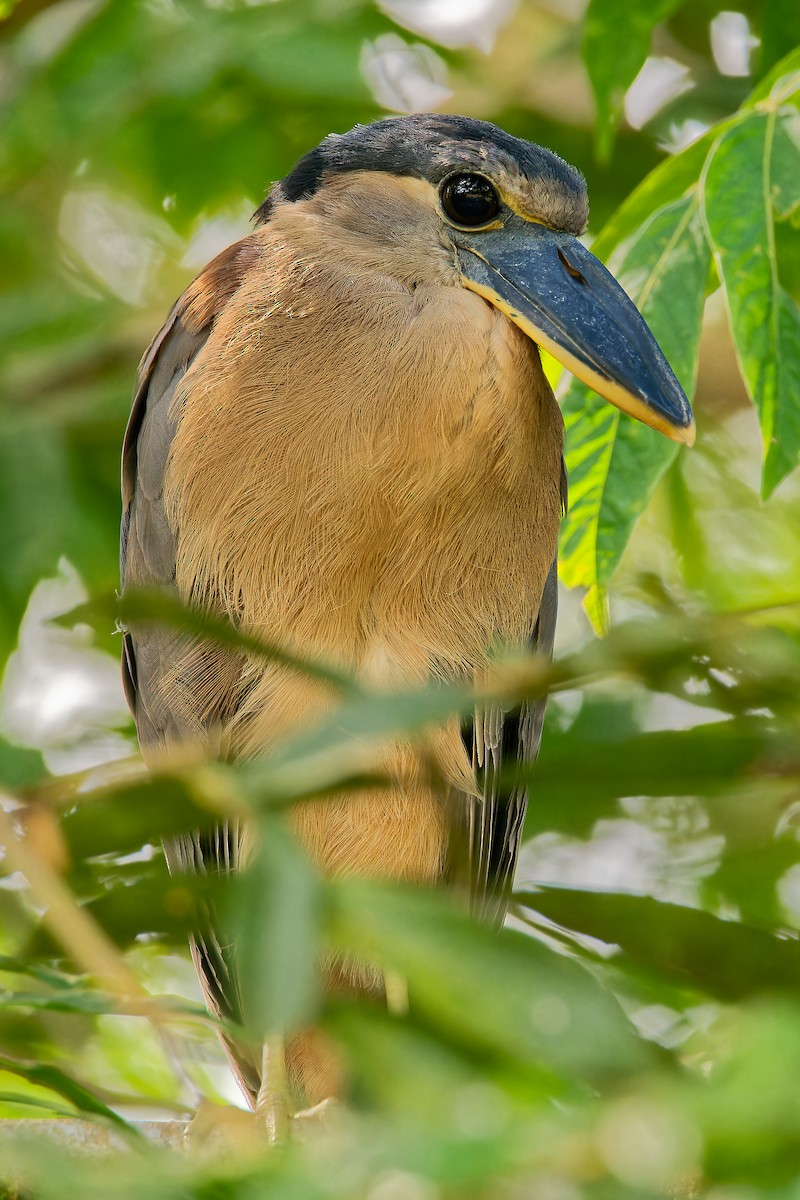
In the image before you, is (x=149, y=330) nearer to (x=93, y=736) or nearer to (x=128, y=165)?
(x=128, y=165)

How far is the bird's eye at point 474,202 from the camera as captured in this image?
2.16 metres

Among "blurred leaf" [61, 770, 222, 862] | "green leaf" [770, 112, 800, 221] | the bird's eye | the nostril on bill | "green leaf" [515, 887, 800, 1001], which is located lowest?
A: "green leaf" [515, 887, 800, 1001]

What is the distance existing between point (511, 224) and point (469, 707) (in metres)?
1.19

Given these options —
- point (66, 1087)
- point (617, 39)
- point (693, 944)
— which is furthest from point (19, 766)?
point (617, 39)

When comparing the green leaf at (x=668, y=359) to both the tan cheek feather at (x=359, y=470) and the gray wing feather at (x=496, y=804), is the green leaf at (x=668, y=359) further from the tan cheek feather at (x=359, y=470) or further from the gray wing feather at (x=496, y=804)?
the gray wing feather at (x=496, y=804)

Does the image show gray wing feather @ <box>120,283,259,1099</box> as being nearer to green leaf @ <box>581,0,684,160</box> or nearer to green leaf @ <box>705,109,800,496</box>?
green leaf @ <box>581,0,684,160</box>

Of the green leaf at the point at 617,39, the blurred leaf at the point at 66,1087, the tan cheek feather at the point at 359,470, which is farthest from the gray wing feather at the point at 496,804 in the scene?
the blurred leaf at the point at 66,1087

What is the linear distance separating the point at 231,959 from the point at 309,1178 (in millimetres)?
1767

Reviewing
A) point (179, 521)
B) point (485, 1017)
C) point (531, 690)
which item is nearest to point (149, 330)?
point (179, 521)

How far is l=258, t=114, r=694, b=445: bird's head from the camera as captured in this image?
194 cm

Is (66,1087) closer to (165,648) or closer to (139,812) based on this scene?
(139,812)

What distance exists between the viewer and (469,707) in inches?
46.8

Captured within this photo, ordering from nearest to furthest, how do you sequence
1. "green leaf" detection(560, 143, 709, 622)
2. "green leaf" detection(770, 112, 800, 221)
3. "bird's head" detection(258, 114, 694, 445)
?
"green leaf" detection(770, 112, 800, 221)
"green leaf" detection(560, 143, 709, 622)
"bird's head" detection(258, 114, 694, 445)

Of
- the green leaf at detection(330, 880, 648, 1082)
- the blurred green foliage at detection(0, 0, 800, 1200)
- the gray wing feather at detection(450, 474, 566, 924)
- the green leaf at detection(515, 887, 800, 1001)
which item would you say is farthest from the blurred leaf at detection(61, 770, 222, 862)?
the gray wing feather at detection(450, 474, 566, 924)
